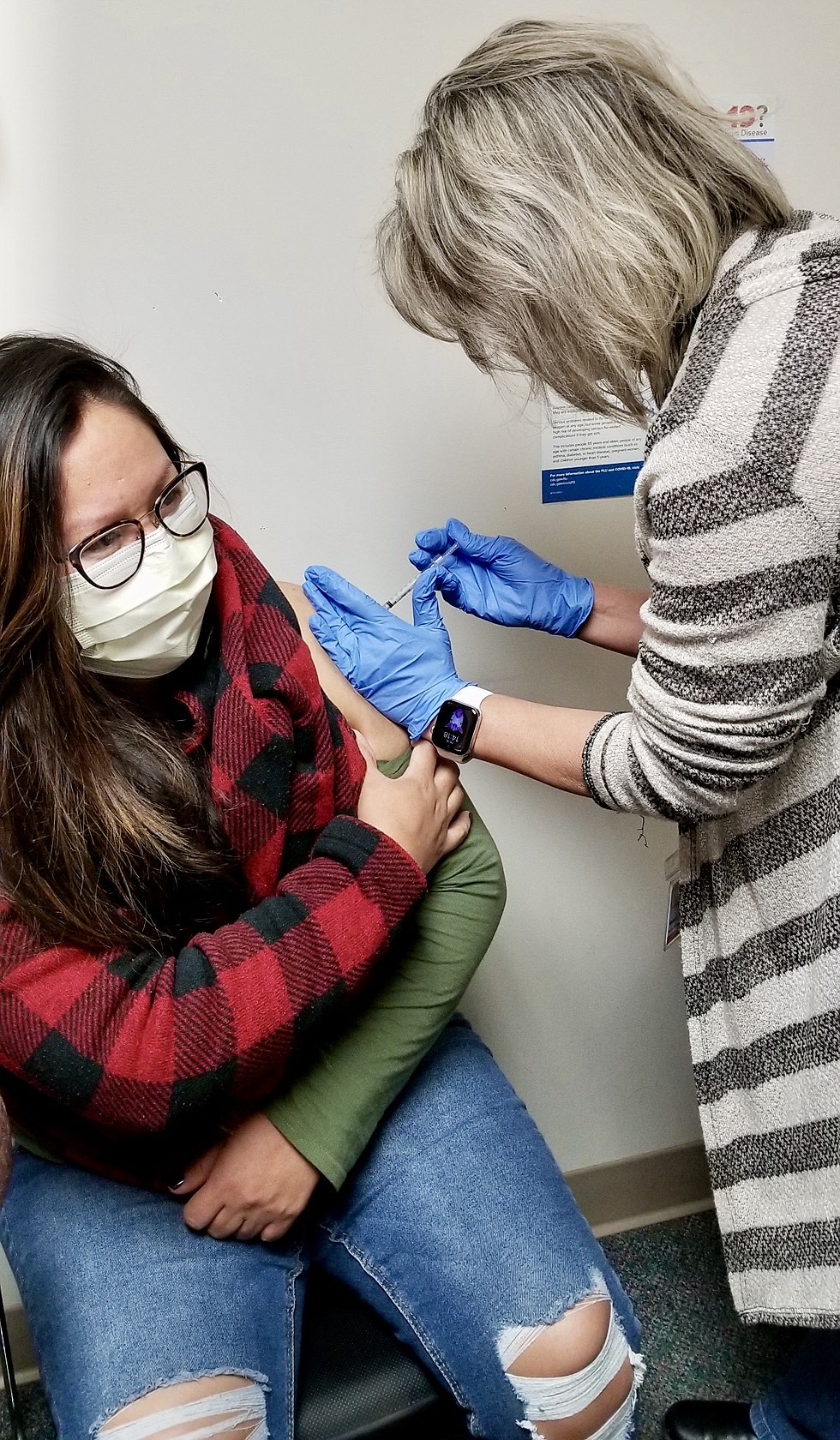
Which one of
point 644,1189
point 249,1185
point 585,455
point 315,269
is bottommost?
point 644,1189

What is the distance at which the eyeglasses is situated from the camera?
0.96 m

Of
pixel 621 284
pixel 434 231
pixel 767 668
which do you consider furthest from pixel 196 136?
pixel 767 668

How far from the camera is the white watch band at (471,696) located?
3.80 ft

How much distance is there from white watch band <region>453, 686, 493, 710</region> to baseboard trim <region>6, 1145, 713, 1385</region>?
3.20 feet

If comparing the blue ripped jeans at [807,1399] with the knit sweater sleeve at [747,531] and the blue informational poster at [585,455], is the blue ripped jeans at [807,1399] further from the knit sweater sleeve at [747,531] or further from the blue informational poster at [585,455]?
the blue informational poster at [585,455]

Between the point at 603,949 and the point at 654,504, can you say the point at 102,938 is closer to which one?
the point at 654,504

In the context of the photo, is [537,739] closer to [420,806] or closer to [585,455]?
[420,806]

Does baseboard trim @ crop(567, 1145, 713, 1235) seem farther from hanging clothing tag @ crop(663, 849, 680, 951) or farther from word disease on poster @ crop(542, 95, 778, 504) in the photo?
word disease on poster @ crop(542, 95, 778, 504)

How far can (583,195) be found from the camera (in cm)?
96

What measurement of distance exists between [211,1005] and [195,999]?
0.05ft

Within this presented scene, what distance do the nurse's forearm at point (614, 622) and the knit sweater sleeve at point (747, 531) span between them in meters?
0.42

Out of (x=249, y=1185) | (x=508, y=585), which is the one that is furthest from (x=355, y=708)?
(x=249, y=1185)

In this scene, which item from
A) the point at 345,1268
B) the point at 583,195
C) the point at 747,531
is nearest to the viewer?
the point at 747,531

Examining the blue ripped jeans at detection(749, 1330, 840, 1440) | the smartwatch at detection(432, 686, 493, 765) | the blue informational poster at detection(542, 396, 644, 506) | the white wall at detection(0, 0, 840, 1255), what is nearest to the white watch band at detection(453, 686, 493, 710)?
the smartwatch at detection(432, 686, 493, 765)
